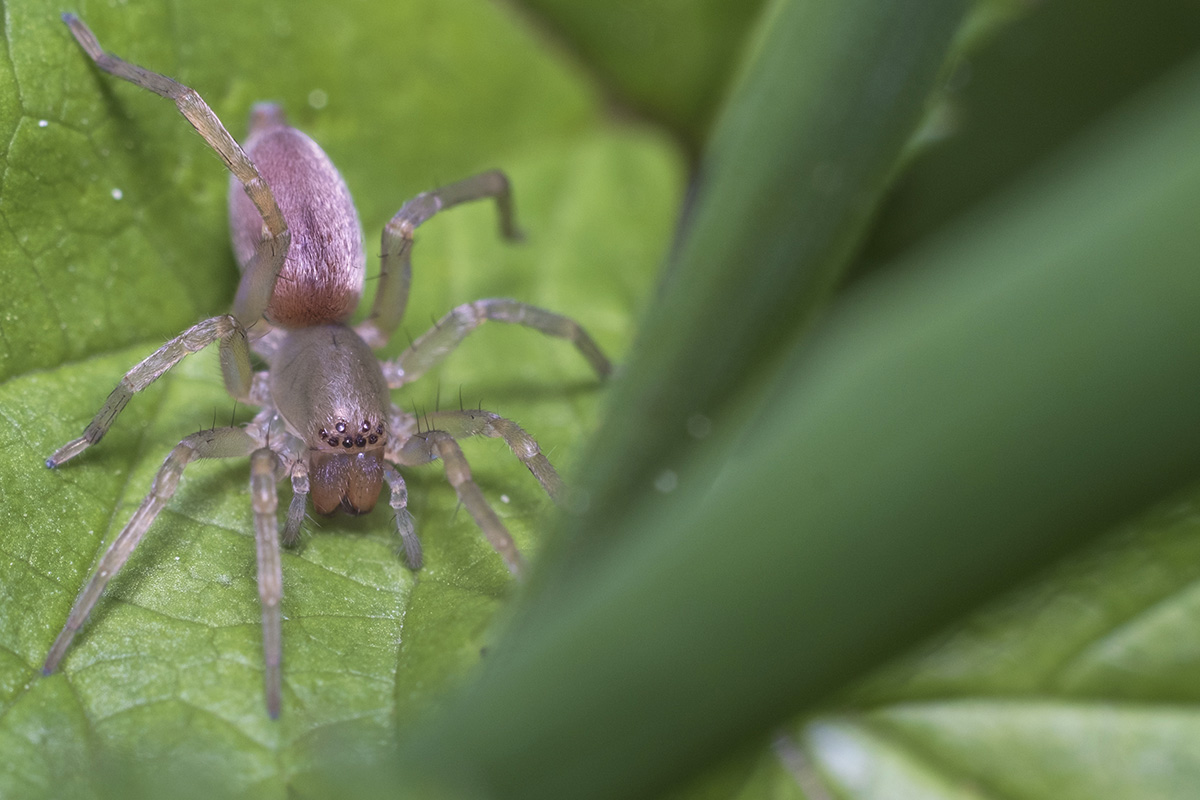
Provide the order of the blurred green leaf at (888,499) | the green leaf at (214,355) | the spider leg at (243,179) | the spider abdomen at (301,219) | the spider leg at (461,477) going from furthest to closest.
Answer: the spider abdomen at (301,219)
the spider leg at (243,179)
the spider leg at (461,477)
the green leaf at (214,355)
the blurred green leaf at (888,499)

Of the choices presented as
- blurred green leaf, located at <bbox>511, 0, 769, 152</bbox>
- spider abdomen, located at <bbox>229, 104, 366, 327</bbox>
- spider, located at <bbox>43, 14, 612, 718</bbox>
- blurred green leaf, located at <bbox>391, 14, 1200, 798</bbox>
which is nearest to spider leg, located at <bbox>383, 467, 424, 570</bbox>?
spider, located at <bbox>43, 14, 612, 718</bbox>

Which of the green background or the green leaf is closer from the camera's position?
the green background

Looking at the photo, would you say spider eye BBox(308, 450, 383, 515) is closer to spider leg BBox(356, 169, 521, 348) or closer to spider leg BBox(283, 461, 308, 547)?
spider leg BBox(283, 461, 308, 547)

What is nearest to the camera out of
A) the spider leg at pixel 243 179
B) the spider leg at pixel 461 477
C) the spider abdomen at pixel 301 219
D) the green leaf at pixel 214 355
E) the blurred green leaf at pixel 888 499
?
the blurred green leaf at pixel 888 499

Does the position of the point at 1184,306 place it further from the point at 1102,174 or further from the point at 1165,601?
the point at 1165,601

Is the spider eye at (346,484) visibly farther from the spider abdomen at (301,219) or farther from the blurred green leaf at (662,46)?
the blurred green leaf at (662,46)

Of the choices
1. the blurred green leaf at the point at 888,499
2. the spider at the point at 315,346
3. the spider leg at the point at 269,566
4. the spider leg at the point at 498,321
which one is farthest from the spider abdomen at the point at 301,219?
the blurred green leaf at the point at 888,499

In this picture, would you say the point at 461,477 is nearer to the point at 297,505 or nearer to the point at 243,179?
the point at 297,505

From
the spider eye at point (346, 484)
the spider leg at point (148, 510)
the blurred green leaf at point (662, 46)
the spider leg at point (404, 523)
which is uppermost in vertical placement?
the blurred green leaf at point (662, 46)

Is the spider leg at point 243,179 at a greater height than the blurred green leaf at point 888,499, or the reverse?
the blurred green leaf at point 888,499
